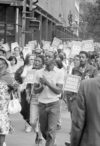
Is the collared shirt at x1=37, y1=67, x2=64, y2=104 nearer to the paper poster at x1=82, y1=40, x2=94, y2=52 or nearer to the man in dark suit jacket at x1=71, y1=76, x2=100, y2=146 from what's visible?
the man in dark suit jacket at x1=71, y1=76, x2=100, y2=146

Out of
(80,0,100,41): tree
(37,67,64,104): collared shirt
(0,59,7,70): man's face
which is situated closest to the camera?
(0,59,7,70): man's face

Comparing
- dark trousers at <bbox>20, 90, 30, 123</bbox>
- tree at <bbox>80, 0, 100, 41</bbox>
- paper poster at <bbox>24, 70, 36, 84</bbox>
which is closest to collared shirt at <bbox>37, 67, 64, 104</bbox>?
paper poster at <bbox>24, 70, 36, 84</bbox>

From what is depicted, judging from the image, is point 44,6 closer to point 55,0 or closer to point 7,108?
point 55,0

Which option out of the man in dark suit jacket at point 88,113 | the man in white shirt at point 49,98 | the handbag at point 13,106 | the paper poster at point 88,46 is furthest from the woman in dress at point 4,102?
the paper poster at point 88,46

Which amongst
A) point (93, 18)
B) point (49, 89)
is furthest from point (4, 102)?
point (93, 18)

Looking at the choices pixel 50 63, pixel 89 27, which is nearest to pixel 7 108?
pixel 50 63

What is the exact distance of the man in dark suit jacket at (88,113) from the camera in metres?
4.41

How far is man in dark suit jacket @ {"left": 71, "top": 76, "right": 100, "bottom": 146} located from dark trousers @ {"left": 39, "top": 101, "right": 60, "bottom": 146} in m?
3.56

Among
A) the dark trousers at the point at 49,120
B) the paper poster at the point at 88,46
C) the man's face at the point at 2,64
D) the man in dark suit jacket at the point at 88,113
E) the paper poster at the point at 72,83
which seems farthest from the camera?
the paper poster at the point at 88,46

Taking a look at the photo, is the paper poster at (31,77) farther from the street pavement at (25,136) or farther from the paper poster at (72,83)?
the street pavement at (25,136)

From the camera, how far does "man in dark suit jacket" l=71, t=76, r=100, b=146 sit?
4.41 meters

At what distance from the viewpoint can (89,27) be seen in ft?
204

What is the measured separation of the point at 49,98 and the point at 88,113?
3.85 meters

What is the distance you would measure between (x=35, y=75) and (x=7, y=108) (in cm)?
128
